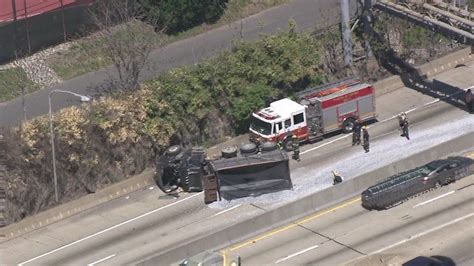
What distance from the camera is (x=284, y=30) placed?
77.1 m

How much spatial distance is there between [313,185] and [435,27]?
14404mm

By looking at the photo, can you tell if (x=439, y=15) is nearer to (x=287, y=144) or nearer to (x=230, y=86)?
(x=287, y=144)

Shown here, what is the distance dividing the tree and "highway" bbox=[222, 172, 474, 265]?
56.4ft

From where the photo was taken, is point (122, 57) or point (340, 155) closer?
point (340, 155)

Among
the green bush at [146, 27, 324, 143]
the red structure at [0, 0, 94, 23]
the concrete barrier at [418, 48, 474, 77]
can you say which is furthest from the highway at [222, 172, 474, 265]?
the red structure at [0, 0, 94, 23]

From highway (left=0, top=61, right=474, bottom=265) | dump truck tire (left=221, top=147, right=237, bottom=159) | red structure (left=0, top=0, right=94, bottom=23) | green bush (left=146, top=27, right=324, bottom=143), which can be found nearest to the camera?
highway (left=0, top=61, right=474, bottom=265)

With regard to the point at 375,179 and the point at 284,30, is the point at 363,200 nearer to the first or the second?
the point at 375,179

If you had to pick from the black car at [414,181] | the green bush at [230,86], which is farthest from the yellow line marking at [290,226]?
the green bush at [230,86]

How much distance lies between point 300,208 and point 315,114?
33.2ft

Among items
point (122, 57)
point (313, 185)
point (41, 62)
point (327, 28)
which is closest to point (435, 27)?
point (327, 28)

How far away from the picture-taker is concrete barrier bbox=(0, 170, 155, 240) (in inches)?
2454

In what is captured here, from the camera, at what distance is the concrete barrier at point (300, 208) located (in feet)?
179

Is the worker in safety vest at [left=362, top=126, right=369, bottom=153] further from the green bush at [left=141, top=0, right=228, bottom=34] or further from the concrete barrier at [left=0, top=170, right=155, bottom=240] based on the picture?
the green bush at [left=141, top=0, right=228, bottom=34]

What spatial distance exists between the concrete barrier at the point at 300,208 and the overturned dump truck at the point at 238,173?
3590 mm
